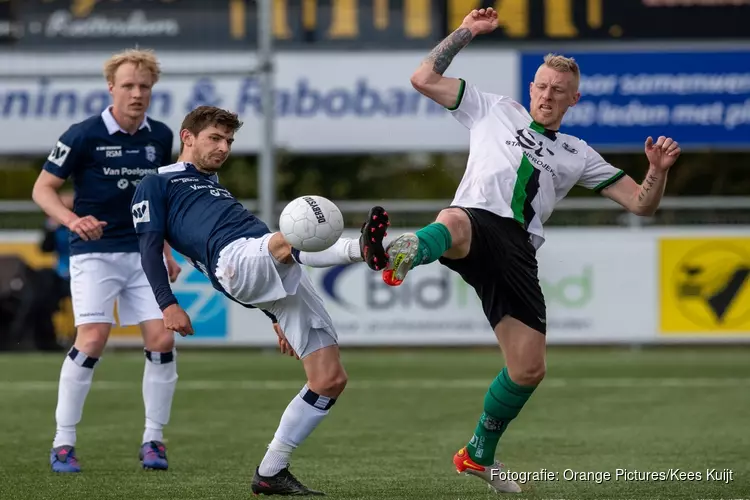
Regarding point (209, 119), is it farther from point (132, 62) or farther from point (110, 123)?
point (110, 123)

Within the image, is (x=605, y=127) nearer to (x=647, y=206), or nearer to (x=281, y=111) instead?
(x=281, y=111)

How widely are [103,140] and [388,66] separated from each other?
8349 mm

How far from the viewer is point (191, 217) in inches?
235

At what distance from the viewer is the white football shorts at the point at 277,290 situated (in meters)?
5.66

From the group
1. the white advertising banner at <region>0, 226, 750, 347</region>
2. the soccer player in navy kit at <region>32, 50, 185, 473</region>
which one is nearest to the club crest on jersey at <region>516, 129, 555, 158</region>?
the soccer player in navy kit at <region>32, 50, 185, 473</region>

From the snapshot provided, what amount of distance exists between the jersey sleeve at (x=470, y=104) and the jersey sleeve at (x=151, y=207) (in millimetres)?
1400

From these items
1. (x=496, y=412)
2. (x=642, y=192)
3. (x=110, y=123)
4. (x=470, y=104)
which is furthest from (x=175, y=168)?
→ (x=642, y=192)

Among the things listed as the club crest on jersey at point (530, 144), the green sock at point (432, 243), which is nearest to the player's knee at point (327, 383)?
the green sock at point (432, 243)

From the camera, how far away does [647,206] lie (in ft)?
20.9

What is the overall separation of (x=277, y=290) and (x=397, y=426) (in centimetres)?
342

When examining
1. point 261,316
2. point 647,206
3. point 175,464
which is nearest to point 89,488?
point 175,464

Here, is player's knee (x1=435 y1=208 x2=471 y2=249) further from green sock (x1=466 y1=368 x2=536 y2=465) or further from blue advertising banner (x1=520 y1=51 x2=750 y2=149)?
blue advertising banner (x1=520 y1=51 x2=750 y2=149)

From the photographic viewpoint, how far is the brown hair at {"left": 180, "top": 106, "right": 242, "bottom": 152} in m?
6.06

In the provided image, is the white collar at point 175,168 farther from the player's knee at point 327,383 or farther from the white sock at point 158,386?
the white sock at point 158,386
